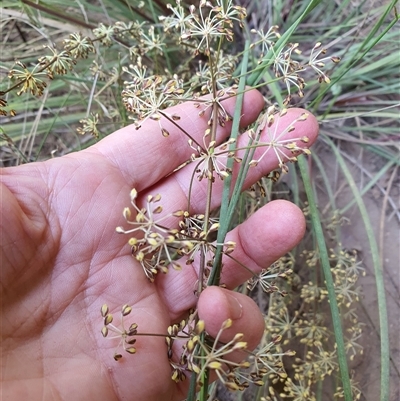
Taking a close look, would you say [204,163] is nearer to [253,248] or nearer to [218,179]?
[218,179]

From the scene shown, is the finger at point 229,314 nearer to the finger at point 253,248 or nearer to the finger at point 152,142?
the finger at point 253,248

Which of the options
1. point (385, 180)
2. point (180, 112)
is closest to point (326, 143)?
point (385, 180)

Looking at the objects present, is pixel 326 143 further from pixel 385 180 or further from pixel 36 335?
pixel 36 335

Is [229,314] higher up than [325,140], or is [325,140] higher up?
[229,314]

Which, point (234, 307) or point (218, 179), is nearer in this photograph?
point (234, 307)

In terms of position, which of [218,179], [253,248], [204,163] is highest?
[204,163]

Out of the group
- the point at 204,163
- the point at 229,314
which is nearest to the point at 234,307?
the point at 229,314

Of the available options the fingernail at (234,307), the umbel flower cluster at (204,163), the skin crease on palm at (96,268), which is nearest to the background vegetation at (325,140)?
the umbel flower cluster at (204,163)
